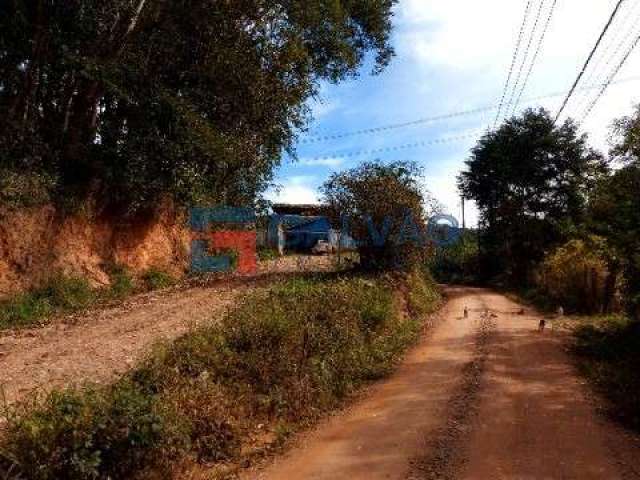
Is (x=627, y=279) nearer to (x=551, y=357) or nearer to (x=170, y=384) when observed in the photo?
(x=551, y=357)

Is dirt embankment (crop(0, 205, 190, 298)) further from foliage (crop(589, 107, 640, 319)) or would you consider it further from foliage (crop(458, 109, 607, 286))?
foliage (crop(458, 109, 607, 286))

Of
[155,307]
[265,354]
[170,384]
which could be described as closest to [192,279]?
[155,307]

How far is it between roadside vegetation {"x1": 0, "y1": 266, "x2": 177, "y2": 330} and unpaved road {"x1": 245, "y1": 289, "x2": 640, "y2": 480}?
743 cm

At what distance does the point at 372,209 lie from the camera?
629 inches

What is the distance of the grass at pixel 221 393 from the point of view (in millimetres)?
5555

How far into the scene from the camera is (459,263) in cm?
3791

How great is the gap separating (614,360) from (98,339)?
914 centimetres

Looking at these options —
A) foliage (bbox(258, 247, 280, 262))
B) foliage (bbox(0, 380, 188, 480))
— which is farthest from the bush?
foliage (bbox(258, 247, 280, 262))

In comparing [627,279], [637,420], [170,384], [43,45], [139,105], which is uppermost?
[43,45]

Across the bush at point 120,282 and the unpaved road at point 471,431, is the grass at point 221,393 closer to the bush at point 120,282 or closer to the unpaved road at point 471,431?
the unpaved road at point 471,431

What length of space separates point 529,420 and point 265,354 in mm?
3516

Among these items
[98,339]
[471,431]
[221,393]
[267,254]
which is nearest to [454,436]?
[471,431]

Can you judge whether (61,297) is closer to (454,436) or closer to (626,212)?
(454,436)

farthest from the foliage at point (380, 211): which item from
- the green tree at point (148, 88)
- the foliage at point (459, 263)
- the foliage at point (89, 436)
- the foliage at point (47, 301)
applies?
the foliage at point (459, 263)
